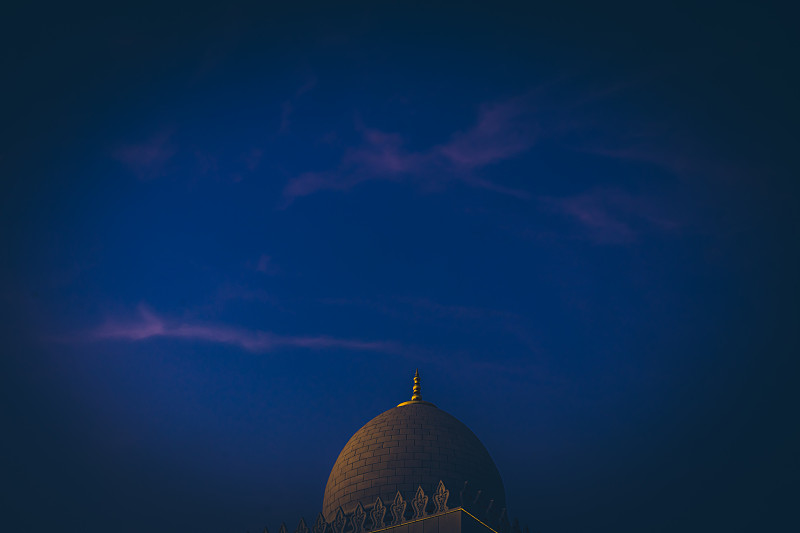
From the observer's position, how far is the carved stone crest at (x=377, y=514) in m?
26.2

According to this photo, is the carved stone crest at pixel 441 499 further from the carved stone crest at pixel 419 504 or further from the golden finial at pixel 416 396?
the golden finial at pixel 416 396

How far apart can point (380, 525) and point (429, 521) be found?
1.93m

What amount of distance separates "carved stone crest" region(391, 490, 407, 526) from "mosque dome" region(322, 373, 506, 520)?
2411 millimetres

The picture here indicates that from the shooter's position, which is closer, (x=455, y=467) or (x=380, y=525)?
(x=380, y=525)

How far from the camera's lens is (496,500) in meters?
30.4

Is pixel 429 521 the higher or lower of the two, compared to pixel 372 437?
lower

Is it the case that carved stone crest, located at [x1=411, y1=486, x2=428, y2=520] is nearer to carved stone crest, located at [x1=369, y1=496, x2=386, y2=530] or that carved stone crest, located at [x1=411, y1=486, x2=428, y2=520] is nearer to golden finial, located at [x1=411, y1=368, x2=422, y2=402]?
carved stone crest, located at [x1=369, y1=496, x2=386, y2=530]

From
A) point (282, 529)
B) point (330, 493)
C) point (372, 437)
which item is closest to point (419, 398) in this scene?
point (372, 437)

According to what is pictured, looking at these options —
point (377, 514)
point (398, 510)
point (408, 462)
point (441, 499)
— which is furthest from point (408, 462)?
point (441, 499)

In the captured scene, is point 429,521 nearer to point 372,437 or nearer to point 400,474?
point 400,474

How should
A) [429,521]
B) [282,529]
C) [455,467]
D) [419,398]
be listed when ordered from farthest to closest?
1. [419,398]
2. [455,467]
3. [282,529]
4. [429,521]

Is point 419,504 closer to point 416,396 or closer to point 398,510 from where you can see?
point 398,510

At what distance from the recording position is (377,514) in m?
26.5

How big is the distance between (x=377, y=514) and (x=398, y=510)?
836 millimetres
